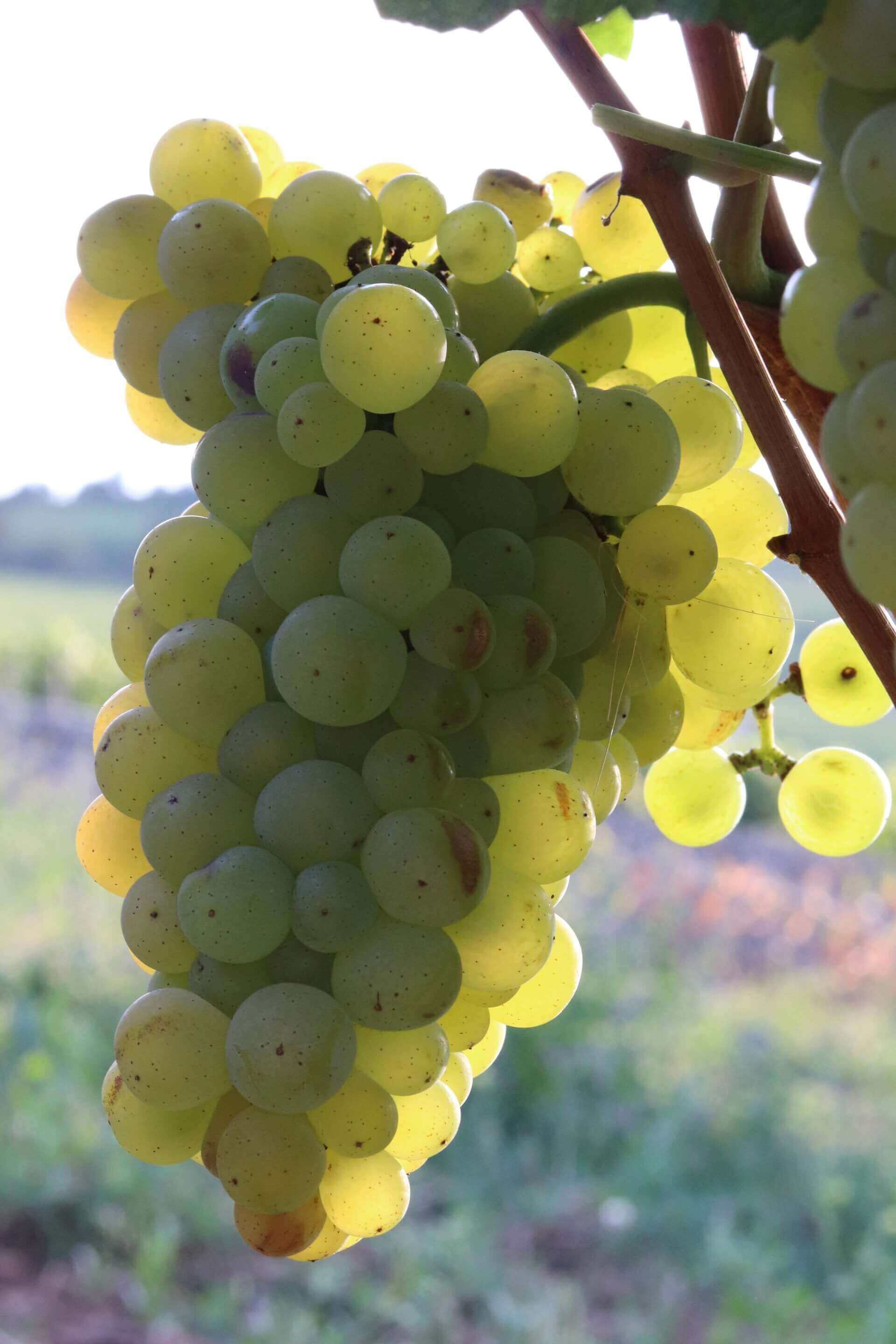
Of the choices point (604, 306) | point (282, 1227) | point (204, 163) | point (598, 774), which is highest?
point (204, 163)

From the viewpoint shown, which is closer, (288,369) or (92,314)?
(288,369)

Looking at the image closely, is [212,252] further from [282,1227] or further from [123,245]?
[282,1227]

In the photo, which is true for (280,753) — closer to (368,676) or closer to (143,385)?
(368,676)

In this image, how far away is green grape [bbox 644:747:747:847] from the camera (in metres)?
0.46

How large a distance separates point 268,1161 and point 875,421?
0.24 m

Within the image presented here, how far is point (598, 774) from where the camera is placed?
378 millimetres

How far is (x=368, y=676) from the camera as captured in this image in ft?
1.02

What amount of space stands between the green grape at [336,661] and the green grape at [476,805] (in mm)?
37

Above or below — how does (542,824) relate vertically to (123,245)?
below

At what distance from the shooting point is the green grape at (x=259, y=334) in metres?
0.33

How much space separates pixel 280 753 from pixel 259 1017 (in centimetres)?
7

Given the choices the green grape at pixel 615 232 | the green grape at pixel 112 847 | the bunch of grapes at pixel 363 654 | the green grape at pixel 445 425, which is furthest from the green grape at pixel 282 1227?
the green grape at pixel 615 232

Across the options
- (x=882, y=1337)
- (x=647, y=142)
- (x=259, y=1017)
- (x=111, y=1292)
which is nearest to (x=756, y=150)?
(x=647, y=142)

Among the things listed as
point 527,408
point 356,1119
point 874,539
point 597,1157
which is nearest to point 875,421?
point 874,539
